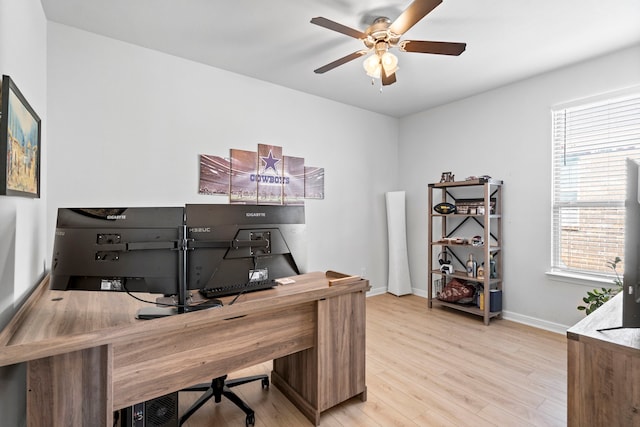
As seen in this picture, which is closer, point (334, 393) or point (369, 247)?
point (334, 393)

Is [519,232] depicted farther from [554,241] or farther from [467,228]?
[467,228]

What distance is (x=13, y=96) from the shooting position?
1390 millimetres

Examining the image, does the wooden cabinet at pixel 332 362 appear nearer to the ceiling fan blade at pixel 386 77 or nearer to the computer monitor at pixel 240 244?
the computer monitor at pixel 240 244

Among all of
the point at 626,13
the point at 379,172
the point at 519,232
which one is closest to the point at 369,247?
the point at 379,172

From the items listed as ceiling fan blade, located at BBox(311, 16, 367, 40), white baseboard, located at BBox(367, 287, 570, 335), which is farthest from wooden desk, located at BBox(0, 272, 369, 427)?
white baseboard, located at BBox(367, 287, 570, 335)

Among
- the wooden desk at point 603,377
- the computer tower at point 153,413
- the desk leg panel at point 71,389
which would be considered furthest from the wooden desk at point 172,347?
the wooden desk at point 603,377

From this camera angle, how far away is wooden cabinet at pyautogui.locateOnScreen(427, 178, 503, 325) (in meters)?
3.44

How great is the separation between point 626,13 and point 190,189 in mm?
3927

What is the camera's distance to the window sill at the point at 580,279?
289 centimetres

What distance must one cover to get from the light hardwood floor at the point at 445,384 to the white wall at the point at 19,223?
0.90m

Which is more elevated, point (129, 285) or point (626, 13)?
point (626, 13)

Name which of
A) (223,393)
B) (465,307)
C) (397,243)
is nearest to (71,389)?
(223,393)

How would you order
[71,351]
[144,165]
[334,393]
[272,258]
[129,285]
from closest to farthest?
1. [71,351]
2. [129,285]
3. [272,258]
4. [334,393]
5. [144,165]

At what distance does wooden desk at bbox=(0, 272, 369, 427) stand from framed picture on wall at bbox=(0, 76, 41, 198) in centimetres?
60
